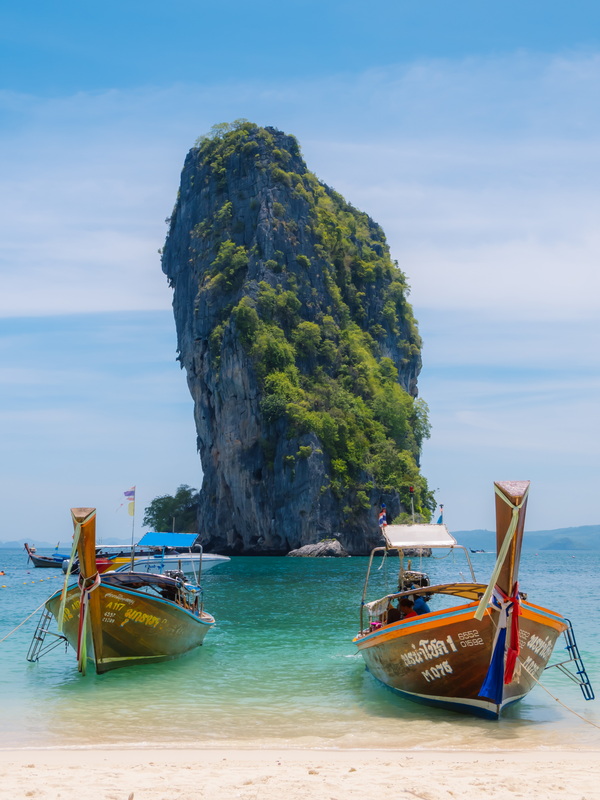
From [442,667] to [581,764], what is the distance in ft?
8.51

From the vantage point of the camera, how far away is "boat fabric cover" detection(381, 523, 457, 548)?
44.7ft

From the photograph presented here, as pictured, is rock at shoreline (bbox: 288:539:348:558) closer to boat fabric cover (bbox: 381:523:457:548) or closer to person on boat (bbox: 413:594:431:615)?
boat fabric cover (bbox: 381:523:457:548)

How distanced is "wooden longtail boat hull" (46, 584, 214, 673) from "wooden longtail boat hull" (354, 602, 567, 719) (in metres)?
4.97

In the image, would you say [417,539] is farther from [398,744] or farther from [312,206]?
[312,206]

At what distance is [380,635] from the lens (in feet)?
40.2

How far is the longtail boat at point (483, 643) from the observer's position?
9.78 m

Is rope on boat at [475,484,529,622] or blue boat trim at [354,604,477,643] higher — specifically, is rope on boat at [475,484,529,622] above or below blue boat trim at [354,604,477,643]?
above

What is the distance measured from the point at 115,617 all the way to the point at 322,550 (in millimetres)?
50705

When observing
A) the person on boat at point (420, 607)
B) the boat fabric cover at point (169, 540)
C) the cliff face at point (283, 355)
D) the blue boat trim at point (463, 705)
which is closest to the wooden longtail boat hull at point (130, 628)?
the person on boat at point (420, 607)

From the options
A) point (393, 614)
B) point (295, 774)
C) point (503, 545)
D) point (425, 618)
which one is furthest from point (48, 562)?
point (295, 774)

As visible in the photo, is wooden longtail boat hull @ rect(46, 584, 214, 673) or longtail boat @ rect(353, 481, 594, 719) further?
wooden longtail boat hull @ rect(46, 584, 214, 673)

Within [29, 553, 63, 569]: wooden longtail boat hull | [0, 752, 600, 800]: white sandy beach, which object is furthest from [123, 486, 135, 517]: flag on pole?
[29, 553, 63, 569]: wooden longtail boat hull

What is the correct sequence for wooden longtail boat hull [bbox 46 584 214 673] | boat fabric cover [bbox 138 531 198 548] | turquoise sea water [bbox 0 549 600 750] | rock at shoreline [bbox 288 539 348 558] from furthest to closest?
rock at shoreline [bbox 288 539 348 558] < boat fabric cover [bbox 138 531 198 548] < wooden longtail boat hull [bbox 46 584 214 673] < turquoise sea water [bbox 0 549 600 750]

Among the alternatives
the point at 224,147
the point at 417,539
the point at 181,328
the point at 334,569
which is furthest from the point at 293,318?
the point at 417,539
